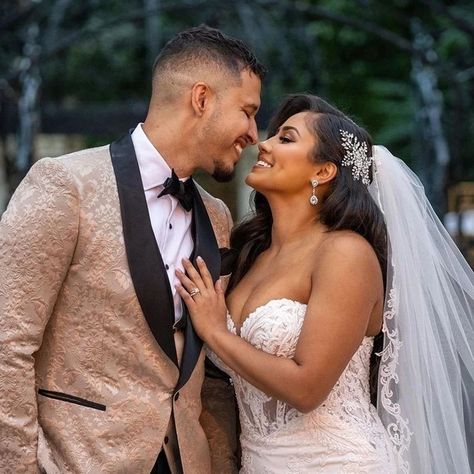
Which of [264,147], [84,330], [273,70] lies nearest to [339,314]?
[264,147]

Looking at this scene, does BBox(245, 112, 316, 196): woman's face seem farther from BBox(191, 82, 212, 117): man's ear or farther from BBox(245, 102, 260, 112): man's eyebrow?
BBox(191, 82, 212, 117): man's ear

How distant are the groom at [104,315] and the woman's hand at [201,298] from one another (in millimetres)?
33

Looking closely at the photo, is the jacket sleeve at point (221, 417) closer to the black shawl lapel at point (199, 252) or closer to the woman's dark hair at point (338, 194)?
the black shawl lapel at point (199, 252)

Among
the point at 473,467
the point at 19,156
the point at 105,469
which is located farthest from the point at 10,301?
the point at 19,156

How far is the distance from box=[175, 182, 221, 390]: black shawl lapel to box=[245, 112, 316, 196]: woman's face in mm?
206

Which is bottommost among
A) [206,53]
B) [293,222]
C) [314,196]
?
[293,222]

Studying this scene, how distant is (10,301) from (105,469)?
0.58 meters

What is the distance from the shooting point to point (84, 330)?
10.4 feet

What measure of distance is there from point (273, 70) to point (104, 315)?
1060cm

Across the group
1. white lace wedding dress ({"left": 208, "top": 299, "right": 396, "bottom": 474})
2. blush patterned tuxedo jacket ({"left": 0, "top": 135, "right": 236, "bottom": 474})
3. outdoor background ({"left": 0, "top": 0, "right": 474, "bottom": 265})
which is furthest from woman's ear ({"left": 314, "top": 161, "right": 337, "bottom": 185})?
outdoor background ({"left": 0, "top": 0, "right": 474, "bottom": 265})

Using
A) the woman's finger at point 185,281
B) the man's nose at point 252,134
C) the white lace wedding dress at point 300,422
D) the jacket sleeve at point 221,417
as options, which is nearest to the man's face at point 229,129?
the man's nose at point 252,134

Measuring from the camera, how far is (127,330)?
316cm

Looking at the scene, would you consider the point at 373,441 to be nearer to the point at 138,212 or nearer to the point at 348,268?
the point at 348,268

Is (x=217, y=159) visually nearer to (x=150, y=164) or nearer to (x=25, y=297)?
(x=150, y=164)
